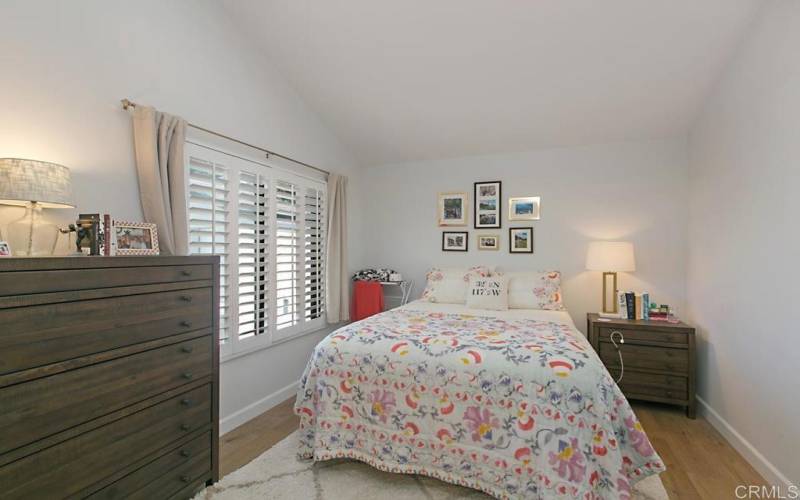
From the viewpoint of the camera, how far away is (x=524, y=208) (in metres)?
3.88

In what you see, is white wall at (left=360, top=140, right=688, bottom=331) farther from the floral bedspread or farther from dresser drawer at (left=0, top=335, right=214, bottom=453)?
dresser drawer at (left=0, top=335, right=214, bottom=453)

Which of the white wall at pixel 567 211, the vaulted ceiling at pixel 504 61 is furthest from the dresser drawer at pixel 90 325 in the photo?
the white wall at pixel 567 211

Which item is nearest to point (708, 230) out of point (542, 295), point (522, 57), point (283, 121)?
point (542, 295)

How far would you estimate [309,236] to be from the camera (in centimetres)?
347

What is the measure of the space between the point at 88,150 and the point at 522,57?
2.71 meters

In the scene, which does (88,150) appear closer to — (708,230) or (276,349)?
(276,349)

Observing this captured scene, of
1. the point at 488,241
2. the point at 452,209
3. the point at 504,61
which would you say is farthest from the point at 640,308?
the point at 504,61

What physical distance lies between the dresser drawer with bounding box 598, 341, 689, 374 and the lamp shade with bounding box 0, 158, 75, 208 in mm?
3534

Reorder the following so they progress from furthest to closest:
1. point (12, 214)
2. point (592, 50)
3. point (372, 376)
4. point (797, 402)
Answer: point (592, 50), point (372, 376), point (797, 402), point (12, 214)

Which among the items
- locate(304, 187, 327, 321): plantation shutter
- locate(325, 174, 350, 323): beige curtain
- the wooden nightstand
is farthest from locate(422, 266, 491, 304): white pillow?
the wooden nightstand

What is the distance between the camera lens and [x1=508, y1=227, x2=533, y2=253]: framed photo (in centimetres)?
385

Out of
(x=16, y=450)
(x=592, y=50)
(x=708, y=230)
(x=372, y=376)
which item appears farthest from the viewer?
(x=708, y=230)

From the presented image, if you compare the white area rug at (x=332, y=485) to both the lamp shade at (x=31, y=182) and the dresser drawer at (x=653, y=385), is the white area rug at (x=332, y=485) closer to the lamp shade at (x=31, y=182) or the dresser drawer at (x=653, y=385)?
the dresser drawer at (x=653, y=385)

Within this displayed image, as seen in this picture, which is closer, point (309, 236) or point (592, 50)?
point (592, 50)
